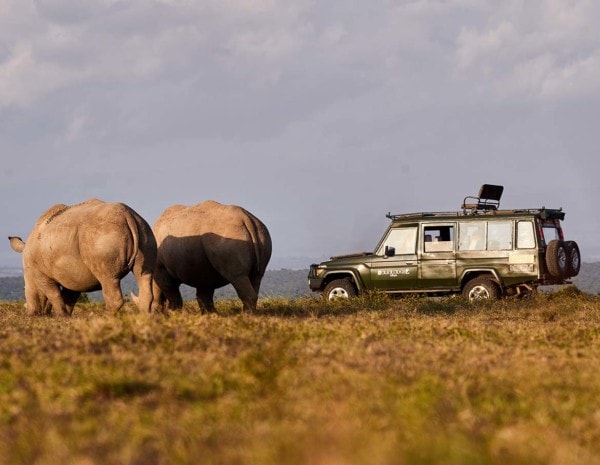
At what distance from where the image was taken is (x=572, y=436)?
20.9ft

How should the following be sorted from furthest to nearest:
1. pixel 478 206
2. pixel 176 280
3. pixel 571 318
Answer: pixel 478 206 → pixel 176 280 → pixel 571 318

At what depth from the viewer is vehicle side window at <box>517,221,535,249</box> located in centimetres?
2305

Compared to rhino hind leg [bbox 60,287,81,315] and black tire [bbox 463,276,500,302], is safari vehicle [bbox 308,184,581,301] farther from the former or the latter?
rhino hind leg [bbox 60,287,81,315]

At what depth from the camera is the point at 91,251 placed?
53.3 feet

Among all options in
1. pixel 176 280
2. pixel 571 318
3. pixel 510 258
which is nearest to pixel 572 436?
pixel 571 318

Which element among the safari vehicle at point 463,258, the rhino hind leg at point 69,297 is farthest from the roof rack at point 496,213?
the rhino hind leg at point 69,297

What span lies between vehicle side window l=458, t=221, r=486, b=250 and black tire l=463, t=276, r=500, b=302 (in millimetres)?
805

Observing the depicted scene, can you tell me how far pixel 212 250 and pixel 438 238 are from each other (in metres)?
8.10

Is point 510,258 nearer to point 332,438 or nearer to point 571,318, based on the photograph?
point 571,318

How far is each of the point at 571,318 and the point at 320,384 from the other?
10.6 meters

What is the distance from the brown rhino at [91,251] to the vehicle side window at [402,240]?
9307 millimetres

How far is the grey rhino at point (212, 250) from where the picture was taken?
17.8m

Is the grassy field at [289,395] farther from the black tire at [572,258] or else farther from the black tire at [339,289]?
the black tire at [339,289]

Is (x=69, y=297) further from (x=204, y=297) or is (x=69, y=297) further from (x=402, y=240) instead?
(x=402, y=240)
